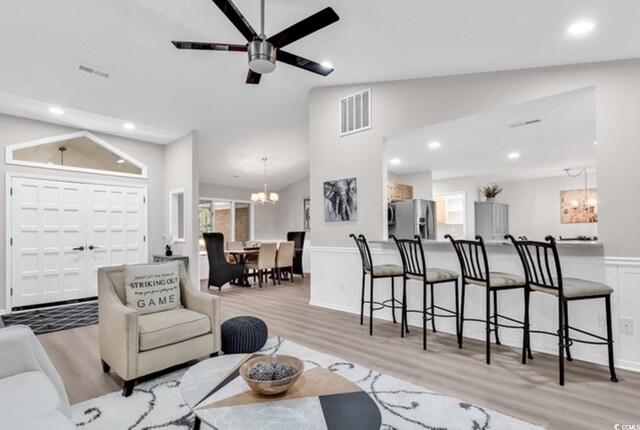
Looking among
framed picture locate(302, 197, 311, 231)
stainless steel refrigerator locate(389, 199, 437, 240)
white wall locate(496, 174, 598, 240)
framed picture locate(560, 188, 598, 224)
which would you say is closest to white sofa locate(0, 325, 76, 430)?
stainless steel refrigerator locate(389, 199, 437, 240)

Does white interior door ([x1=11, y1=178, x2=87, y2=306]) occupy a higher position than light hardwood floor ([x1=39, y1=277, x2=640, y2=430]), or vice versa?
white interior door ([x1=11, y1=178, x2=87, y2=306])

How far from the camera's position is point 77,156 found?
225 inches

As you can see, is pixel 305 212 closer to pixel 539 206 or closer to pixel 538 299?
pixel 539 206

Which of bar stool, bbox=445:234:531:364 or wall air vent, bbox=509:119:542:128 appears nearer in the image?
bar stool, bbox=445:234:531:364

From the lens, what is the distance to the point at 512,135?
468cm

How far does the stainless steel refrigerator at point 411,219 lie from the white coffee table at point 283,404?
369cm

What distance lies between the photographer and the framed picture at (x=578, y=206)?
23.4 ft

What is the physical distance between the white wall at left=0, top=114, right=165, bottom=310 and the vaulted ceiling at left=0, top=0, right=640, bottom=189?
11.8 inches

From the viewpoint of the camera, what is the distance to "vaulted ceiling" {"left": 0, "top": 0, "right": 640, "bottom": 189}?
270 centimetres

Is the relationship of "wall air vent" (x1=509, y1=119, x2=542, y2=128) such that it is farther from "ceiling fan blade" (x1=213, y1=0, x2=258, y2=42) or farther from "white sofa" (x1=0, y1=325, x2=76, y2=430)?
"white sofa" (x1=0, y1=325, x2=76, y2=430)

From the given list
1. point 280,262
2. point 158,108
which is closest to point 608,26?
point 158,108

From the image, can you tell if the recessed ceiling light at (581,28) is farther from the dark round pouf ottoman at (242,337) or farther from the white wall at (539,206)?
the white wall at (539,206)

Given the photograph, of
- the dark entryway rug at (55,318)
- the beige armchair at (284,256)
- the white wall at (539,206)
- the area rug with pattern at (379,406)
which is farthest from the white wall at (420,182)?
the dark entryway rug at (55,318)

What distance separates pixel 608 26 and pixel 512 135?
2255 mm
